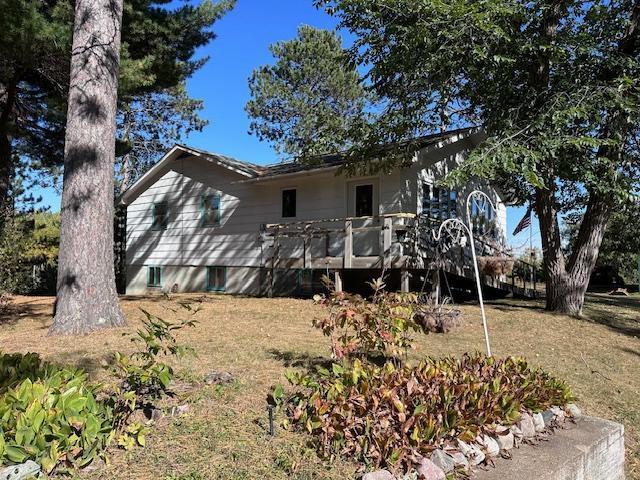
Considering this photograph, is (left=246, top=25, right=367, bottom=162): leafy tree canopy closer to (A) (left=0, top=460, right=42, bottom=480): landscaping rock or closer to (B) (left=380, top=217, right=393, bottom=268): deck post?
(B) (left=380, top=217, right=393, bottom=268): deck post

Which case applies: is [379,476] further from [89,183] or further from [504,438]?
[89,183]

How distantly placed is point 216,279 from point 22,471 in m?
14.6

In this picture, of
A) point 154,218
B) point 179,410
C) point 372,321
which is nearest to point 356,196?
point 154,218

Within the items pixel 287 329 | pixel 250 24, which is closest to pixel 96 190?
pixel 287 329

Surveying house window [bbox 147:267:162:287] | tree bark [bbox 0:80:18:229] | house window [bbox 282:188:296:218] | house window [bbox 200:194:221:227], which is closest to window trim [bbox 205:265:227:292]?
house window [bbox 200:194:221:227]

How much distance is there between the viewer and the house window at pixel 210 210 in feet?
55.9

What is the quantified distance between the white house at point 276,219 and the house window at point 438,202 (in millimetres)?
33

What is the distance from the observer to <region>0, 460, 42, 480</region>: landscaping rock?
2637 millimetres

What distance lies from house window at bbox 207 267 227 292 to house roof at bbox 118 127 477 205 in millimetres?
3396

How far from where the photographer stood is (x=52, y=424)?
9.27 feet

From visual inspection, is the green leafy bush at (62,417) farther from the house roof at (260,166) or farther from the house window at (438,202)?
the house window at (438,202)

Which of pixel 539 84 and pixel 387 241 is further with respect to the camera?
pixel 387 241

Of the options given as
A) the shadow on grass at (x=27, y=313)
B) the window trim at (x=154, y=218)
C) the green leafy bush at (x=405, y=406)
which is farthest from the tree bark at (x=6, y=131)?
the green leafy bush at (x=405, y=406)

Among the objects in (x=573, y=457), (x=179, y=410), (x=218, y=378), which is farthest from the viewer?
(x=218, y=378)
